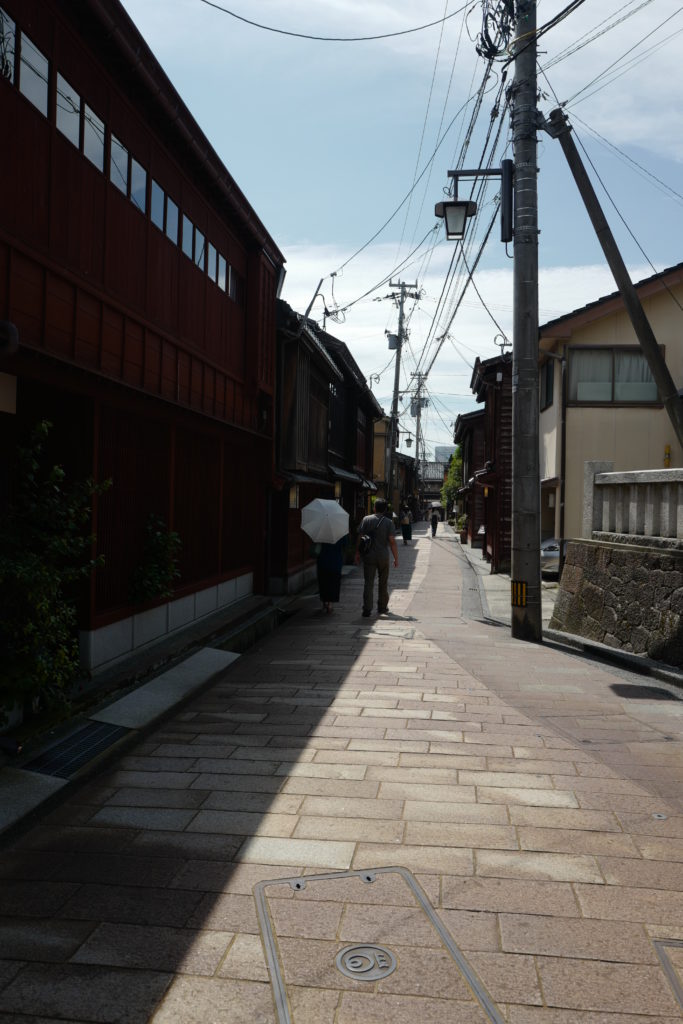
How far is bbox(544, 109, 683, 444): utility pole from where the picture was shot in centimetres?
1259

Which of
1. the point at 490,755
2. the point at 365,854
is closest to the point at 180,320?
the point at 490,755

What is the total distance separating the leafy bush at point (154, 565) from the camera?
9.76 m

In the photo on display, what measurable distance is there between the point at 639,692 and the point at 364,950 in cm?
588

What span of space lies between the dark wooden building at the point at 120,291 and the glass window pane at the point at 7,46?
16 mm

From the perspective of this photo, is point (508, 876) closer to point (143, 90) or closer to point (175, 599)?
point (175, 599)

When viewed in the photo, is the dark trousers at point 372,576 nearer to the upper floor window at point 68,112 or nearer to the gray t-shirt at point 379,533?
the gray t-shirt at point 379,533

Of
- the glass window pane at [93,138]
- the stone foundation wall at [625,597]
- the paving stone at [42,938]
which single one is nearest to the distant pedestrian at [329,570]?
the stone foundation wall at [625,597]

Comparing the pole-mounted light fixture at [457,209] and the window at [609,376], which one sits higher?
the pole-mounted light fixture at [457,209]

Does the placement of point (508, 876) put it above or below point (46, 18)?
below

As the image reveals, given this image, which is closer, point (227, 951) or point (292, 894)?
point (227, 951)

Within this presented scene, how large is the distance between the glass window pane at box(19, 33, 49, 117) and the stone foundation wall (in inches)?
309

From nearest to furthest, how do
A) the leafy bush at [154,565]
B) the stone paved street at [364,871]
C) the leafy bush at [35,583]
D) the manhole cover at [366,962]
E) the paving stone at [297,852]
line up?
the stone paved street at [364,871] → the manhole cover at [366,962] → the paving stone at [297,852] → the leafy bush at [35,583] → the leafy bush at [154,565]

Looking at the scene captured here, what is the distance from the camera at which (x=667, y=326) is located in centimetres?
2006

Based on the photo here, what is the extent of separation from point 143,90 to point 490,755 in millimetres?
8344
